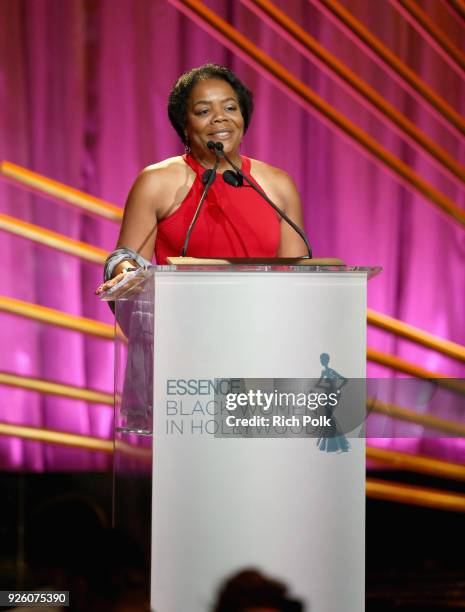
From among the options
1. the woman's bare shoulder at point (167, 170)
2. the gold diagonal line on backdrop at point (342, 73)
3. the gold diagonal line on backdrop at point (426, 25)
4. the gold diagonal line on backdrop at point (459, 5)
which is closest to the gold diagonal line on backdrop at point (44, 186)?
the gold diagonal line on backdrop at point (342, 73)

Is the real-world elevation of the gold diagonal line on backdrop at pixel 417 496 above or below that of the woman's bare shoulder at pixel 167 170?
below

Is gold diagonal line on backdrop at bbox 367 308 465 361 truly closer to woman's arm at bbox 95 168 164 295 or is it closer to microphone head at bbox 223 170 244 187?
woman's arm at bbox 95 168 164 295

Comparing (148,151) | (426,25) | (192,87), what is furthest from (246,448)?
(426,25)

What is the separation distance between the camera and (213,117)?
Result: 238 cm

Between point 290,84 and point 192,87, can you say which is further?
point 290,84

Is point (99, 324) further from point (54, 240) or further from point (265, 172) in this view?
point (265, 172)

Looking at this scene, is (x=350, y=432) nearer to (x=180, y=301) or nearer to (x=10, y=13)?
(x=180, y=301)

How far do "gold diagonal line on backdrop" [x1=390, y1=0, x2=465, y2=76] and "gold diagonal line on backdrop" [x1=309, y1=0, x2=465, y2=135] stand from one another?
0.17 m

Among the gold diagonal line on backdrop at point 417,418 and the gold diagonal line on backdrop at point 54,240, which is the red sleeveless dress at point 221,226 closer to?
the gold diagonal line on backdrop at point 417,418

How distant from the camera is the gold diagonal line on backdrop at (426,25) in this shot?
3.91 meters

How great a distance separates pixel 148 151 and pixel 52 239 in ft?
1.73

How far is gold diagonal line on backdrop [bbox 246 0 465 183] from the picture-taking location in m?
3.80

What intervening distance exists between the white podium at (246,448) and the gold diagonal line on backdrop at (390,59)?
2551 millimetres

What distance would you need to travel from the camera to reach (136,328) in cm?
169
